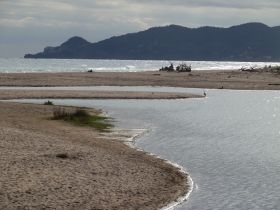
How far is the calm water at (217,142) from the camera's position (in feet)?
69.9

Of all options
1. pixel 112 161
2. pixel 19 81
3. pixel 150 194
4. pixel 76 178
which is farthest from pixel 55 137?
pixel 19 81

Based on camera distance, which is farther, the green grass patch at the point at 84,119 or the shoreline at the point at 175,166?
the green grass patch at the point at 84,119

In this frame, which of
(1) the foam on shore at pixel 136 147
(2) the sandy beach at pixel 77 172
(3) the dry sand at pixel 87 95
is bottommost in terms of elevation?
(3) the dry sand at pixel 87 95

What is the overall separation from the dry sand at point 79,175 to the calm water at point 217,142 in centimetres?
145

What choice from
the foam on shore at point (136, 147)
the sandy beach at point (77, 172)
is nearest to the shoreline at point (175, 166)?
the foam on shore at point (136, 147)

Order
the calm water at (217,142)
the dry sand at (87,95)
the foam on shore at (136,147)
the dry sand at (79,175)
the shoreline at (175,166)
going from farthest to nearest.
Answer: the dry sand at (87,95), the calm water at (217,142), the foam on shore at (136,147), the shoreline at (175,166), the dry sand at (79,175)

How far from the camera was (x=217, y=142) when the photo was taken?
33.5m

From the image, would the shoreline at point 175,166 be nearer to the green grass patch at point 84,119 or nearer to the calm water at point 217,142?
the calm water at point 217,142

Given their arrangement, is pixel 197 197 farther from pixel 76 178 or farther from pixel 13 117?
pixel 13 117

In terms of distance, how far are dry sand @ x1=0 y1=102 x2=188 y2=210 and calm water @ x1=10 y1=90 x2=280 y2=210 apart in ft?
4.77

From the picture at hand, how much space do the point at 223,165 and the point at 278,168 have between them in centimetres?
246

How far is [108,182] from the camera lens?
21.5 m

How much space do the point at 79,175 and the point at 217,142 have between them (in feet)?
44.0

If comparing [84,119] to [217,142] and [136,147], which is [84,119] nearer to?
[136,147]
